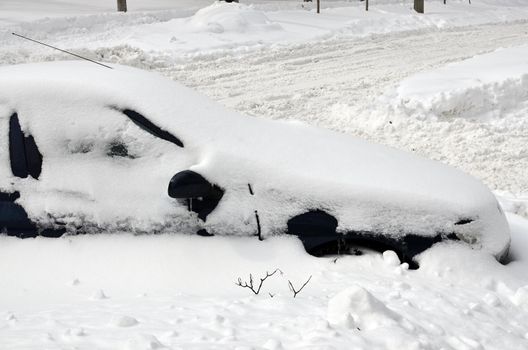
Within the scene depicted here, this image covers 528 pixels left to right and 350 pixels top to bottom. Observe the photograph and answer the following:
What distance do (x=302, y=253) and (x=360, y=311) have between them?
850 millimetres

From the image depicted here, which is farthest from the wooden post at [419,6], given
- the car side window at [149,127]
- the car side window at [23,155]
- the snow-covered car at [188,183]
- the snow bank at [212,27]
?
the car side window at [23,155]

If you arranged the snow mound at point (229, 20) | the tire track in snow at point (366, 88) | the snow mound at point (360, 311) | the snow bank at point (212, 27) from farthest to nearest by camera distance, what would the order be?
the snow mound at point (229, 20) < the snow bank at point (212, 27) < the tire track in snow at point (366, 88) < the snow mound at point (360, 311)

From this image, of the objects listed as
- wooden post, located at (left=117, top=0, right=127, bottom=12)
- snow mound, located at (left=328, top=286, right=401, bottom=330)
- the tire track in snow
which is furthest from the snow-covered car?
wooden post, located at (left=117, top=0, right=127, bottom=12)

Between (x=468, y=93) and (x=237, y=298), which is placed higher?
(x=468, y=93)

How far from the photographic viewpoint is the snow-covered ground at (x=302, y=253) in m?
3.21

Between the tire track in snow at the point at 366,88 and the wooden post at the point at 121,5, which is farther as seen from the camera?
the wooden post at the point at 121,5

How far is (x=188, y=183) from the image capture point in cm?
387

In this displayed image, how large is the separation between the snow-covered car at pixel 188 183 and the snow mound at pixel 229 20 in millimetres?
13190

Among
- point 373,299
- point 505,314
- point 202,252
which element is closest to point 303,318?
point 373,299

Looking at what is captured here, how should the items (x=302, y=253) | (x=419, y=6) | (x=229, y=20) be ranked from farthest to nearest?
(x=419, y=6) → (x=229, y=20) → (x=302, y=253)

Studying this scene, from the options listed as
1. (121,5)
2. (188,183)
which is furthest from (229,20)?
(188,183)

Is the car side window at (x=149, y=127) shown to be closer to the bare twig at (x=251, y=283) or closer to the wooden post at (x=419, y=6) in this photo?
the bare twig at (x=251, y=283)

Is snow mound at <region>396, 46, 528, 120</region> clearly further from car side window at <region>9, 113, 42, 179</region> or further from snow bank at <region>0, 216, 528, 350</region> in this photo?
car side window at <region>9, 113, 42, 179</region>

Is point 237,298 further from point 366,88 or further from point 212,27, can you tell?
point 212,27
